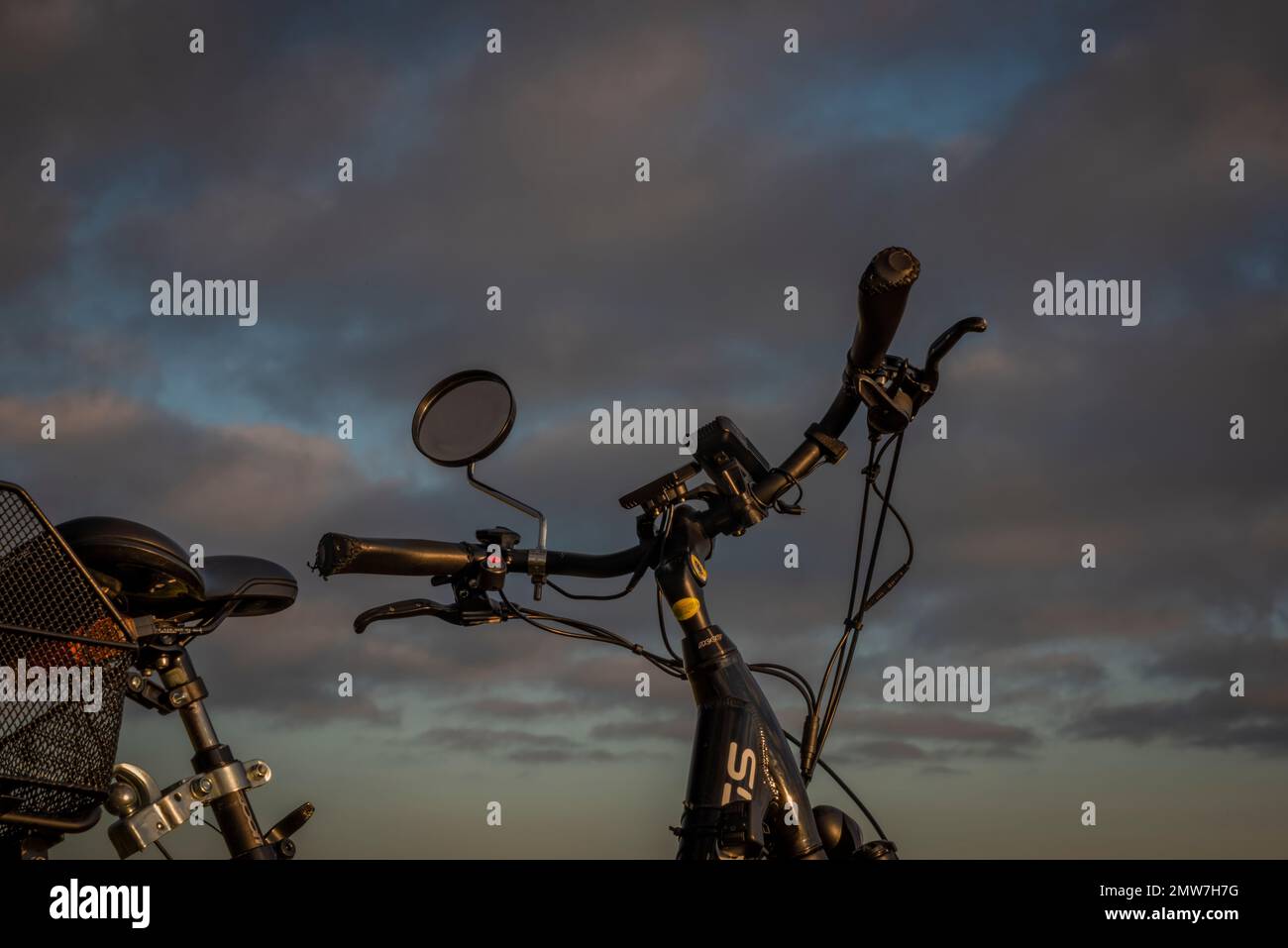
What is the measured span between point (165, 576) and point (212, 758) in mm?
653

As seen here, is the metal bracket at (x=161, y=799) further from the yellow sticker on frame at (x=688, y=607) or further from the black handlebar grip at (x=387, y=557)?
the yellow sticker on frame at (x=688, y=607)

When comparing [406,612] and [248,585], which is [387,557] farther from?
[248,585]

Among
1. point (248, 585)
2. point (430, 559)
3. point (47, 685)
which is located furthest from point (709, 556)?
point (47, 685)

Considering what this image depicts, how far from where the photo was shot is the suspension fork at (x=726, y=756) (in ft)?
14.1

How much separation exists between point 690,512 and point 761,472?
313 millimetres

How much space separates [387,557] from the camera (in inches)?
175

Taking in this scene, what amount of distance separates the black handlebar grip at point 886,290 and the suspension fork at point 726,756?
978 millimetres

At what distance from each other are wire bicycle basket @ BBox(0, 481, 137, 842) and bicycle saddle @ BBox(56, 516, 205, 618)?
0.37 ft

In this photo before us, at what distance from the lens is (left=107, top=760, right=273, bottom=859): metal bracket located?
12.1 feet

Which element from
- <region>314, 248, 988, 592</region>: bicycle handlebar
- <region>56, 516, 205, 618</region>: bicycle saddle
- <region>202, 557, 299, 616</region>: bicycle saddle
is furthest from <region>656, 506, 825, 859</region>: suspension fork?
<region>56, 516, 205, 618</region>: bicycle saddle
